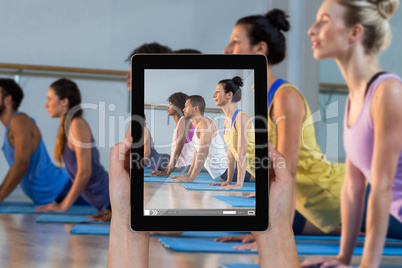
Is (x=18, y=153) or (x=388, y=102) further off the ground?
(x=388, y=102)

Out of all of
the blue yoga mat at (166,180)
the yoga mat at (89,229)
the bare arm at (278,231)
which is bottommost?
the yoga mat at (89,229)

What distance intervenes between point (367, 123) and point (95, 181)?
1295 millimetres

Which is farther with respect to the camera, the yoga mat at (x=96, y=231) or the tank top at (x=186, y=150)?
the yoga mat at (x=96, y=231)

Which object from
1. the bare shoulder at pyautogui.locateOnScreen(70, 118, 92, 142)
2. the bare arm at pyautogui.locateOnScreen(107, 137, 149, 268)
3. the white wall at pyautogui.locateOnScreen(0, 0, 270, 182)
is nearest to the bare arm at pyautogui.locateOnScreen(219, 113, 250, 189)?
the bare arm at pyautogui.locateOnScreen(107, 137, 149, 268)

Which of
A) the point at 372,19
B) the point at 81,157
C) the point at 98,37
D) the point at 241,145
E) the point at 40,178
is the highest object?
the point at 98,37

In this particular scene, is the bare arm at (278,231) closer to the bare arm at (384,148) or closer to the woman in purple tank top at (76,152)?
the bare arm at (384,148)

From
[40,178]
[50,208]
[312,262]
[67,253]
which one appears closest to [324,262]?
[312,262]

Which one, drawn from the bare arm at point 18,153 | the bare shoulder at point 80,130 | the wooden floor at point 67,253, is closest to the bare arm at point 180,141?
the wooden floor at point 67,253

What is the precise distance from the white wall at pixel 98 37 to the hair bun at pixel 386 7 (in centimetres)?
153

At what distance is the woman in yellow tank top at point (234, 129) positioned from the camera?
0.54 m

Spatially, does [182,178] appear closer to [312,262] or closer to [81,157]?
[312,262]

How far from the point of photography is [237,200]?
0.53 m

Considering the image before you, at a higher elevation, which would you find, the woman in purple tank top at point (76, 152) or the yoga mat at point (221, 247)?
the woman in purple tank top at point (76, 152)

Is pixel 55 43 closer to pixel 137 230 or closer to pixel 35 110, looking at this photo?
pixel 35 110
